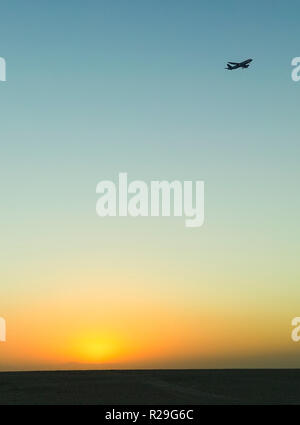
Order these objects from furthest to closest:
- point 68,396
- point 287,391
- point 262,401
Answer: point 287,391 → point 68,396 → point 262,401

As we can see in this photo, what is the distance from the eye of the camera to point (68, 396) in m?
80.4

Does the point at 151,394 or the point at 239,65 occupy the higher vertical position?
the point at 239,65

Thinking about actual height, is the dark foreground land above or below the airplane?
below

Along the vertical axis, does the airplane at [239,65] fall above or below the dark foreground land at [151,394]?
above

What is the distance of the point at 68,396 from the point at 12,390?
15884 mm
